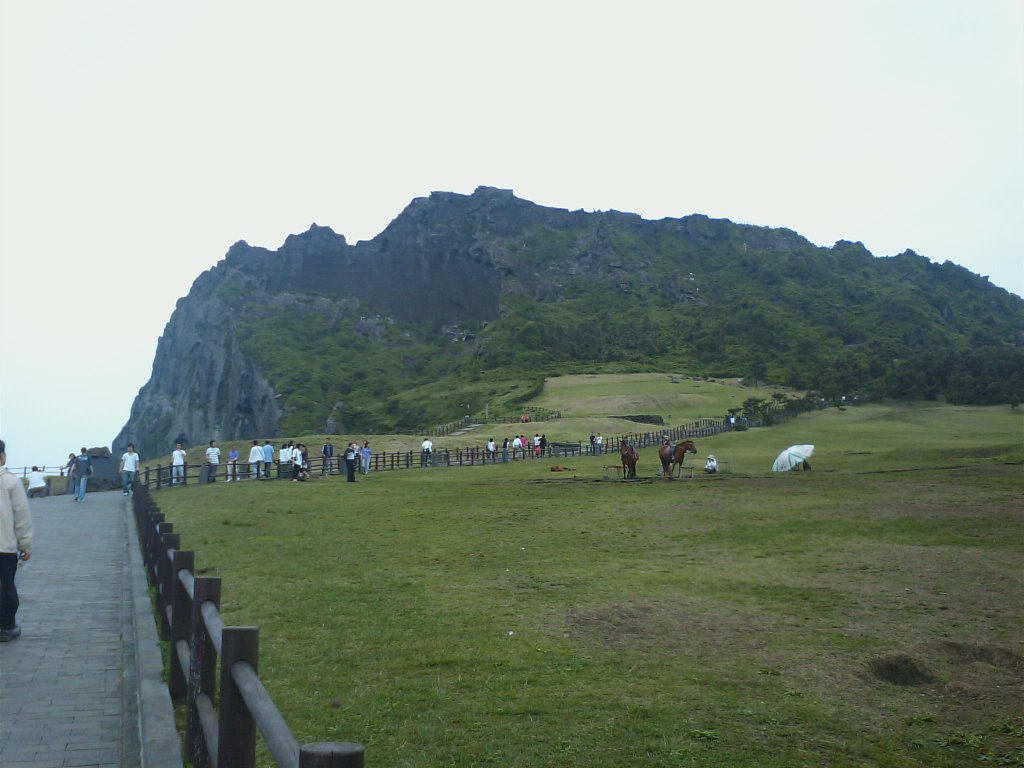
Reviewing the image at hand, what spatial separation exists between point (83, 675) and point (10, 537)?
77.5 inches

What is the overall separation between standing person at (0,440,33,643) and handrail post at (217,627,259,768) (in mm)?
6376

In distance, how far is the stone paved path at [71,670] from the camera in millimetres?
6344

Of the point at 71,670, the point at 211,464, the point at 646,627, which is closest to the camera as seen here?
the point at 71,670

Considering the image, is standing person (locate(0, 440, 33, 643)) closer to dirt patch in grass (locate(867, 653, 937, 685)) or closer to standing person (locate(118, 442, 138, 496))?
dirt patch in grass (locate(867, 653, 937, 685))

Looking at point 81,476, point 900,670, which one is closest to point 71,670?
point 900,670

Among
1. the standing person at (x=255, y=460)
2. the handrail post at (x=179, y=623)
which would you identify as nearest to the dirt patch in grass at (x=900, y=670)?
the handrail post at (x=179, y=623)

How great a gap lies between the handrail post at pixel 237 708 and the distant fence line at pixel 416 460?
22.7 metres

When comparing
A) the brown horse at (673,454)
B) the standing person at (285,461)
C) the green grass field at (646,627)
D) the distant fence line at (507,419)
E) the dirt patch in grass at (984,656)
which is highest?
the distant fence line at (507,419)

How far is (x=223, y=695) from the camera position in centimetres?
416

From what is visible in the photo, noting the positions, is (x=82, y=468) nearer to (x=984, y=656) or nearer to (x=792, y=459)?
(x=792, y=459)

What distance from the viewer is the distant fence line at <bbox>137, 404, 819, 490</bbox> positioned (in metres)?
35.5

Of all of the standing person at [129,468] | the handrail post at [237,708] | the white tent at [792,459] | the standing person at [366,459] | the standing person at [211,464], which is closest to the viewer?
the handrail post at [237,708]

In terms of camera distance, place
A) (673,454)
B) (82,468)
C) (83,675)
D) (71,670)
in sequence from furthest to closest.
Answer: (82,468)
(673,454)
(71,670)
(83,675)

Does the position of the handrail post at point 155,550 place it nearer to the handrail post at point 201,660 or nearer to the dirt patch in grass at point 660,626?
the dirt patch in grass at point 660,626
